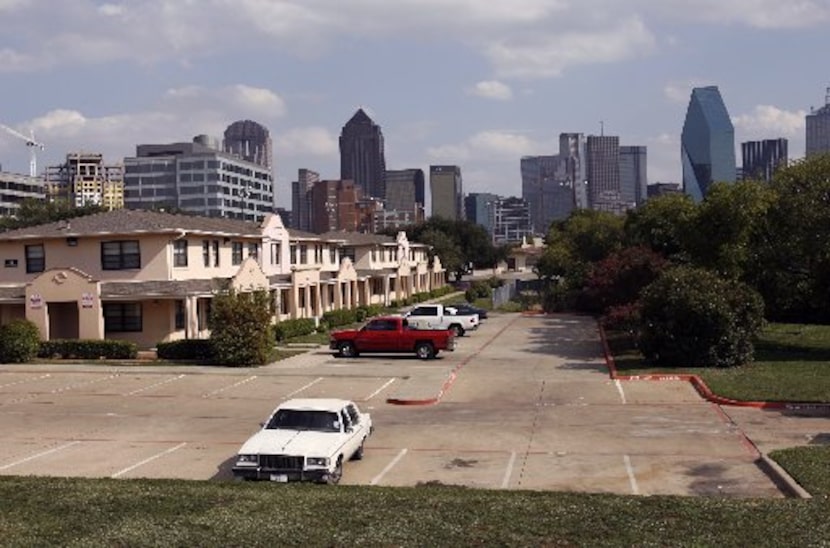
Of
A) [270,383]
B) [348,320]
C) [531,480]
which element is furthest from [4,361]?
[531,480]

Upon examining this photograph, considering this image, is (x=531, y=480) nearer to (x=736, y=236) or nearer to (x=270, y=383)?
(x=270, y=383)

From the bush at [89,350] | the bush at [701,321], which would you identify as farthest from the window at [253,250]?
the bush at [701,321]

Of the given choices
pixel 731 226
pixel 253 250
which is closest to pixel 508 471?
pixel 731 226

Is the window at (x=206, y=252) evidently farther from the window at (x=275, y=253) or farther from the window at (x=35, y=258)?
the window at (x=275, y=253)

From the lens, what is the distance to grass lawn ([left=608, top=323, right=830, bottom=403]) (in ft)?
86.8

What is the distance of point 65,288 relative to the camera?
40.2 meters

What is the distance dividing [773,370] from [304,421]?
764 inches

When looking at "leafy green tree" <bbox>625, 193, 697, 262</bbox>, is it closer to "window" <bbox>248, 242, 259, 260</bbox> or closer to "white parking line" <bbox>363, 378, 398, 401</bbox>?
"white parking line" <bbox>363, 378, 398, 401</bbox>

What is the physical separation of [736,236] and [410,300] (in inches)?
1796

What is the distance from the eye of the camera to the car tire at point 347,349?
39.5 metres

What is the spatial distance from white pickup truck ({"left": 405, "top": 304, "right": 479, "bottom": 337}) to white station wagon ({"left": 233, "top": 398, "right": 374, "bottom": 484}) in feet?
98.4

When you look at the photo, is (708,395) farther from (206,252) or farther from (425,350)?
(206,252)

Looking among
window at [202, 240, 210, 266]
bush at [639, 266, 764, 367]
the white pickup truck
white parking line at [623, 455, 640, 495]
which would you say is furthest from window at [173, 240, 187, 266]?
white parking line at [623, 455, 640, 495]

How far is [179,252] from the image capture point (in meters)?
42.8
